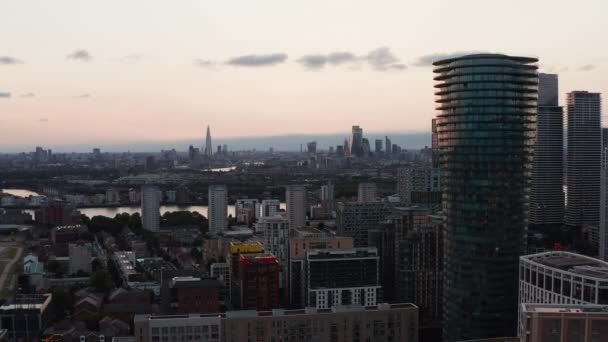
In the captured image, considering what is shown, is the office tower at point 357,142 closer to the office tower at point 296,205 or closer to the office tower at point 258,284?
the office tower at point 296,205

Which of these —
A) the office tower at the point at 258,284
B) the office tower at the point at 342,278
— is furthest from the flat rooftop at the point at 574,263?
the office tower at the point at 258,284

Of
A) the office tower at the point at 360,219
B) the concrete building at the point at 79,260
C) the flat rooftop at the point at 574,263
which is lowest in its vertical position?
the concrete building at the point at 79,260

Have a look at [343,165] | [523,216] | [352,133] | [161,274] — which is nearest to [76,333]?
[161,274]

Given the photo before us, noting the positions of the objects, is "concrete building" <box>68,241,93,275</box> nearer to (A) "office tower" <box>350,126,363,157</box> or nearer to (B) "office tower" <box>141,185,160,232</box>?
(B) "office tower" <box>141,185,160,232</box>

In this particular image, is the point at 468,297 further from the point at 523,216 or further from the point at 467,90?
the point at 467,90

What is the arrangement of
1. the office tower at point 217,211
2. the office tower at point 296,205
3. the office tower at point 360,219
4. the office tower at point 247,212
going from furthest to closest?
the office tower at point 247,212 → the office tower at point 217,211 → the office tower at point 296,205 → the office tower at point 360,219

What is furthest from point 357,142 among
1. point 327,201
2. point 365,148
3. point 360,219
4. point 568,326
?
point 568,326

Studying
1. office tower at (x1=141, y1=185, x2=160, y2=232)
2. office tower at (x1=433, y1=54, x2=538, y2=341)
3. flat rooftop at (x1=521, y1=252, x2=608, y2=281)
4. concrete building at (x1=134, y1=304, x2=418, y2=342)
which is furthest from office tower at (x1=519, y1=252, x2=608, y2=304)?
office tower at (x1=141, y1=185, x2=160, y2=232)
